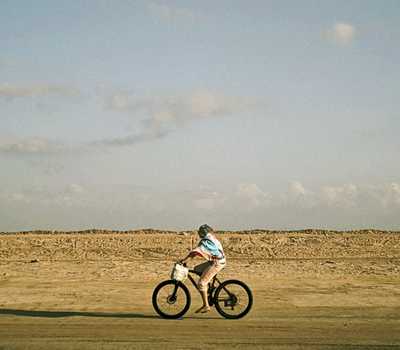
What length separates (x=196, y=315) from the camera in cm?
1249

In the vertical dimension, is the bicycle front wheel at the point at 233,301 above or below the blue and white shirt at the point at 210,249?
below

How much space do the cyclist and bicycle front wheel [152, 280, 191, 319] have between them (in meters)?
0.40

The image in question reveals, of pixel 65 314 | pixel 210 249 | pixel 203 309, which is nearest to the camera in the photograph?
pixel 210 249

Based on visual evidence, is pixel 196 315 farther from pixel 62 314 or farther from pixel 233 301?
pixel 62 314

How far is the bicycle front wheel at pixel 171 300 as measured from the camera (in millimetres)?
12258

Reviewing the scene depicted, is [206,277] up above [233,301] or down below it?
above

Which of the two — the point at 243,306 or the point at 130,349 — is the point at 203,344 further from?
the point at 243,306

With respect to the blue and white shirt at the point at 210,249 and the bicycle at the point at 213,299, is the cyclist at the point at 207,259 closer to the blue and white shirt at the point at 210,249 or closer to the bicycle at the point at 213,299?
the blue and white shirt at the point at 210,249

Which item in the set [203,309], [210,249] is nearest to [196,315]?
[203,309]

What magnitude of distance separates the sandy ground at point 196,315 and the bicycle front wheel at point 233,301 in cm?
25

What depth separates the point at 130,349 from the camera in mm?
8820

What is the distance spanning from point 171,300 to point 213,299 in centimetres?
95

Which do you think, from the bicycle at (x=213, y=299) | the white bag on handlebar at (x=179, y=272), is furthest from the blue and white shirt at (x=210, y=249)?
the white bag on handlebar at (x=179, y=272)

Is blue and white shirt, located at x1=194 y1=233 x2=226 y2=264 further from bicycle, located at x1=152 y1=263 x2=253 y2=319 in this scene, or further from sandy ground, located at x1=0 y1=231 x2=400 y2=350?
sandy ground, located at x1=0 y1=231 x2=400 y2=350
